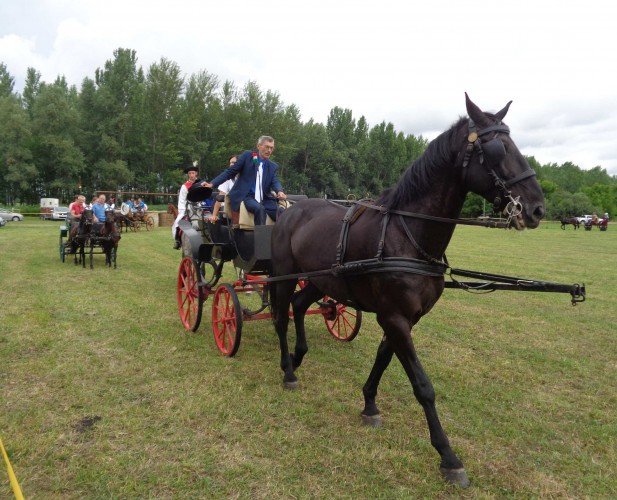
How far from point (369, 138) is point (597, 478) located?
72177 mm

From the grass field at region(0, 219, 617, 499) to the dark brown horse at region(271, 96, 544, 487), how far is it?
0.46m

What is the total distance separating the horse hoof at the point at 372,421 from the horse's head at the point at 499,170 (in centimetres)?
209

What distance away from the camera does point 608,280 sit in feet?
38.2

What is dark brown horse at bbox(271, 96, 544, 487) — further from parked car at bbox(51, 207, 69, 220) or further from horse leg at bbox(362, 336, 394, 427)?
parked car at bbox(51, 207, 69, 220)

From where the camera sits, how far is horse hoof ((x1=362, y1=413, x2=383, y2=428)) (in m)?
3.83

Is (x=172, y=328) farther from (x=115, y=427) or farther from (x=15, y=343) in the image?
(x=115, y=427)

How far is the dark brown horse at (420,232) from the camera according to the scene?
2871 mm

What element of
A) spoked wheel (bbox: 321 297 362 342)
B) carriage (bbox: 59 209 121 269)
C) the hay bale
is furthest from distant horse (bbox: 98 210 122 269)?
the hay bale

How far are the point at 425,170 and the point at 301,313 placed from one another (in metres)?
2.42

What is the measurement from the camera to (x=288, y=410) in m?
4.10

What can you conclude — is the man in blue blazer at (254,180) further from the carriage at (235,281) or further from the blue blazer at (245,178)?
the carriage at (235,281)

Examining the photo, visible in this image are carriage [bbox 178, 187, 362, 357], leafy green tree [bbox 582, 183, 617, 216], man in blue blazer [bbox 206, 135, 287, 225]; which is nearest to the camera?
carriage [bbox 178, 187, 362, 357]

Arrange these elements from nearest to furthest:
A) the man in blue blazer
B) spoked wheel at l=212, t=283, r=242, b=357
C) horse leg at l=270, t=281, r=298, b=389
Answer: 1. horse leg at l=270, t=281, r=298, b=389
2. spoked wheel at l=212, t=283, r=242, b=357
3. the man in blue blazer

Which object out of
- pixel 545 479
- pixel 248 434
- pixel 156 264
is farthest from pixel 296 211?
pixel 156 264
